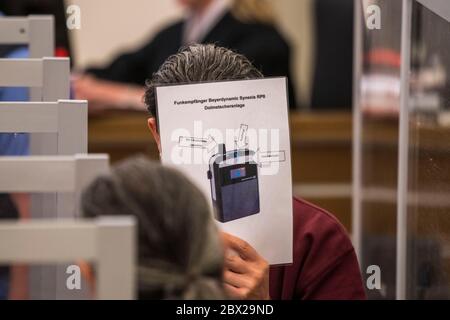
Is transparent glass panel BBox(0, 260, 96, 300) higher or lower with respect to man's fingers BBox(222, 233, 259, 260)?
lower

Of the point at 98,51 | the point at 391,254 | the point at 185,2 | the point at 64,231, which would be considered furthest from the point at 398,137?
the point at 98,51

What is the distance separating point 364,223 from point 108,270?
211 centimetres

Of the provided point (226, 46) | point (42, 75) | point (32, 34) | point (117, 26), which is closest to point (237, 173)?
point (42, 75)

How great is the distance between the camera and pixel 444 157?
181cm

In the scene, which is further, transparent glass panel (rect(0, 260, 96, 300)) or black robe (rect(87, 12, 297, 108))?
black robe (rect(87, 12, 297, 108))

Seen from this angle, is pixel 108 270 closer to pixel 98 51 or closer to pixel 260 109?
pixel 260 109

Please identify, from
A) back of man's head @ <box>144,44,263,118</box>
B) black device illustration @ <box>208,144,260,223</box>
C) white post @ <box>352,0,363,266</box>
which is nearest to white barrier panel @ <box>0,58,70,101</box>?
back of man's head @ <box>144,44,263,118</box>

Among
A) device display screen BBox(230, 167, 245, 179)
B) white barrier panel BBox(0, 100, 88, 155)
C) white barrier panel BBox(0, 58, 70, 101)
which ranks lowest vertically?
device display screen BBox(230, 167, 245, 179)

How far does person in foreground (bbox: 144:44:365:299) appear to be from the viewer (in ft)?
5.74

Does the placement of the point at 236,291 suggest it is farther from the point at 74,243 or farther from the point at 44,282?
the point at 74,243

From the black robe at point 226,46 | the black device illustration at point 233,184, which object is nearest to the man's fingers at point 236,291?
the black device illustration at point 233,184

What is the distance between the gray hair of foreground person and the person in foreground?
0.50 m

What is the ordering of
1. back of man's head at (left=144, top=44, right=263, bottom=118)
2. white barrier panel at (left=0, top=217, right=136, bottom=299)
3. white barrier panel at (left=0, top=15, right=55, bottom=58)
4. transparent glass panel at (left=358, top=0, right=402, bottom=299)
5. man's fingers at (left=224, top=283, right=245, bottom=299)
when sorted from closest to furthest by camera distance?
1. white barrier panel at (left=0, top=217, right=136, bottom=299)
2. man's fingers at (left=224, top=283, right=245, bottom=299)
3. back of man's head at (left=144, top=44, right=263, bottom=118)
4. transparent glass panel at (left=358, top=0, right=402, bottom=299)
5. white barrier panel at (left=0, top=15, right=55, bottom=58)

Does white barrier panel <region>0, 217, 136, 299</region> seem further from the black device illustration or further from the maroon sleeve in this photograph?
the maroon sleeve
